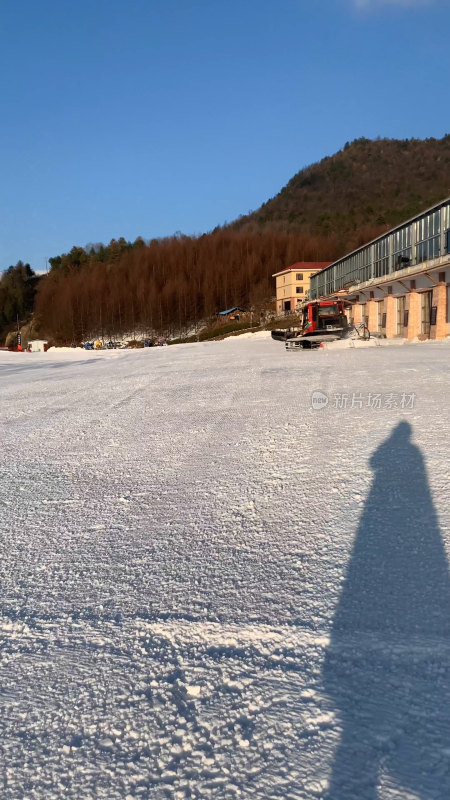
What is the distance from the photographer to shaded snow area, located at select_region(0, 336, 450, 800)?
1.66 metres

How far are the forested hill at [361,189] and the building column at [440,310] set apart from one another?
89136 mm

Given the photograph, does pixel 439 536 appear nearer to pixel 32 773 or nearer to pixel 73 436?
pixel 32 773

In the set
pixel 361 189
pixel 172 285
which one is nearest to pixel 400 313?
pixel 172 285

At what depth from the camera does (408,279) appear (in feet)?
87.5

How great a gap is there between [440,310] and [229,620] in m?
23.9

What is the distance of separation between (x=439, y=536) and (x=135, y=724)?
2.04 meters

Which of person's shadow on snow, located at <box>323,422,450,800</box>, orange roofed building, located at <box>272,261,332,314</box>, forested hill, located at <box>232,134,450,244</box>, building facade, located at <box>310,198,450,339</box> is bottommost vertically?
person's shadow on snow, located at <box>323,422,450,800</box>

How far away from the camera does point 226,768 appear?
5.38 feet

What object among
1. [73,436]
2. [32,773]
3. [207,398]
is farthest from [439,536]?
[207,398]

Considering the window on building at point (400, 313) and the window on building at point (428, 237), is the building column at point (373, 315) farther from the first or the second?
the window on building at point (428, 237)

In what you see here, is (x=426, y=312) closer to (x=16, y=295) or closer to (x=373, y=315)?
(x=373, y=315)

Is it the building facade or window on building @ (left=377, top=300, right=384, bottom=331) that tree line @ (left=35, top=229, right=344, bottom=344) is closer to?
the building facade

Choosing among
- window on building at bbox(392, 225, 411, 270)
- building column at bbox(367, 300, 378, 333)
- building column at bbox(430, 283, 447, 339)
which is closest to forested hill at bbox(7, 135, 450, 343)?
building column at bbox(367, 300, 378, 333)

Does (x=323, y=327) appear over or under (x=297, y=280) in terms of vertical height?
under
